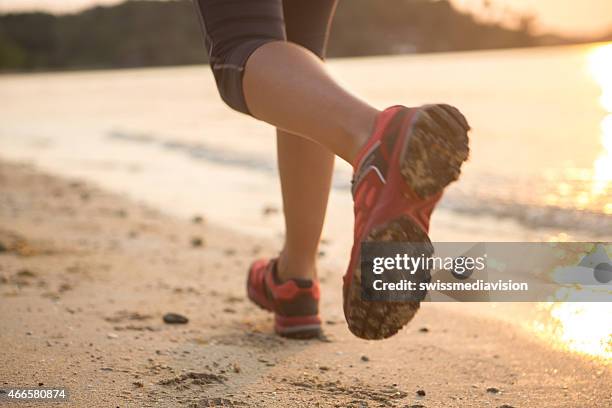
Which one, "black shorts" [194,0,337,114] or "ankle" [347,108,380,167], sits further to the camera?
"black shorts" [194,0,337,114]

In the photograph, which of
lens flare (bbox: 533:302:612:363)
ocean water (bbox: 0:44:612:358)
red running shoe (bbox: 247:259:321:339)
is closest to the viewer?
lens flare (bbox: 533:302:612:363)

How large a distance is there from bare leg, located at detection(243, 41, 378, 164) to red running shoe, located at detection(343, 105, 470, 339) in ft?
0.12

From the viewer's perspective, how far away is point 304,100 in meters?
1.12

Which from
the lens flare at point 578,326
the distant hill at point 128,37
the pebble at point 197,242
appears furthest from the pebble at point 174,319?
the distant hill at point 128,37

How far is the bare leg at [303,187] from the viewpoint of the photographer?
1.62 metres

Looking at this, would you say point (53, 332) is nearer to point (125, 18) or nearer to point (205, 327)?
point (205, 327)

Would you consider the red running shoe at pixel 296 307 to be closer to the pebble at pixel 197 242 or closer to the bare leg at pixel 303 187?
the bare leg at pixel 303 187

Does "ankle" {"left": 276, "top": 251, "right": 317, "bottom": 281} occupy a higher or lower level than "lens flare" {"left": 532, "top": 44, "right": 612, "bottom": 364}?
lower

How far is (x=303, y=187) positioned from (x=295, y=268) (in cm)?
24

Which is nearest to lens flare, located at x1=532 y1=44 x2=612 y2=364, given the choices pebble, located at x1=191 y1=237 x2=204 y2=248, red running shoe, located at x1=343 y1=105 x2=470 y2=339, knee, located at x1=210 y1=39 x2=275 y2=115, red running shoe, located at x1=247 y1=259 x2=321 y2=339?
red running shoe, located at x1=247 y1=259 x2=321 y2=339

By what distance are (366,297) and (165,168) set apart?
5.36m

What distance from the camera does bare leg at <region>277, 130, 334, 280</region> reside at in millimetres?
1618

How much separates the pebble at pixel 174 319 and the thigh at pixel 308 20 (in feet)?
2.50

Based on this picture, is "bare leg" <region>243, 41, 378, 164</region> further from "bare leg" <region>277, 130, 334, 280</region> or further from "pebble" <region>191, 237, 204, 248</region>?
"pebble" <region>191, 237, 204, 248</region>
